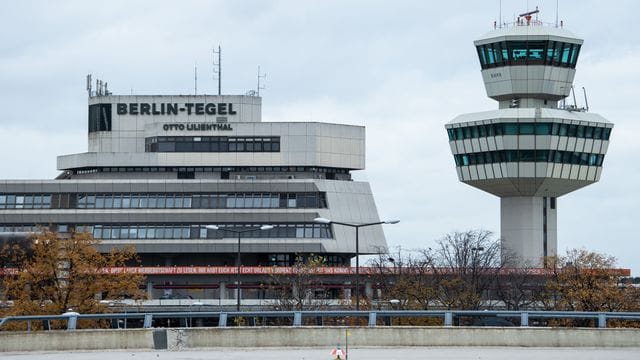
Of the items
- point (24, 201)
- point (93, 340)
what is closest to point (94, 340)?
point (93, 340)

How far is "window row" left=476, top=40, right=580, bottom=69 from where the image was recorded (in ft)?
433

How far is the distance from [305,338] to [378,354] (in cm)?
351

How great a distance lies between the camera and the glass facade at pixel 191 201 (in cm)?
13738

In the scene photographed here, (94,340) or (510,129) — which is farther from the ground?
(510,129)

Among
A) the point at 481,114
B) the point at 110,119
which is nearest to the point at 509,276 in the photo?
the point at 481,114

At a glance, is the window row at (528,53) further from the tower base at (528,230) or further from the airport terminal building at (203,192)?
the airport terminal building at (203,192)

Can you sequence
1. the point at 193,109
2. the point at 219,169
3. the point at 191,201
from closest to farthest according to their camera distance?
the point at 191,201 < the point at 193,109 < the point at 219,169

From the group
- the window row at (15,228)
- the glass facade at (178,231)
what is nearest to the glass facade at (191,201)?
the glass facade at (178,231)

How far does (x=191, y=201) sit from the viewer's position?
137375 millimetres

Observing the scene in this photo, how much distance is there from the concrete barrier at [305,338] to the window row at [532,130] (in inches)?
3301

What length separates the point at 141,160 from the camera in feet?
463

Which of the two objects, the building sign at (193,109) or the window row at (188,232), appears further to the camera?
the building sign at (193,109)

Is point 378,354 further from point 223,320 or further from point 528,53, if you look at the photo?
point 528,53

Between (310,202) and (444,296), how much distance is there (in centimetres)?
3249
